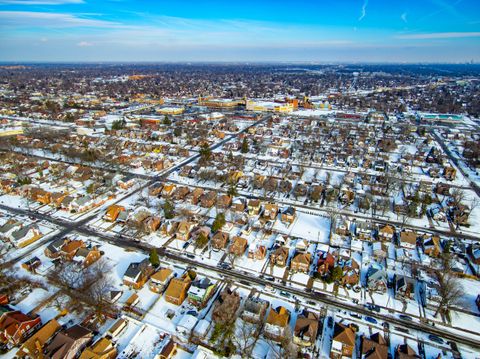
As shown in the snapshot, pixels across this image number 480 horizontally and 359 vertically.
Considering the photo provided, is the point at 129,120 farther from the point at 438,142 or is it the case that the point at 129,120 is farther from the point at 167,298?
the point at 438,142

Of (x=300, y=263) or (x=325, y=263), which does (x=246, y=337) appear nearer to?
(x=300, y=263)

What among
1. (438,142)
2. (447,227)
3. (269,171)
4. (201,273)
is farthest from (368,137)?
(201,273)

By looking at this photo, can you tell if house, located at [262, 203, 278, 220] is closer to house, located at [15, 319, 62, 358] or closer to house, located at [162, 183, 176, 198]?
house, located at [162, 183, 176, 198]

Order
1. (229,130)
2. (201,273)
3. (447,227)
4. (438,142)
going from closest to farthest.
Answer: (201,273) < (447,227) < (438,142) < (229,130)

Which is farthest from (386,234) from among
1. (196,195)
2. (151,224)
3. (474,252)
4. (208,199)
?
(151,224)

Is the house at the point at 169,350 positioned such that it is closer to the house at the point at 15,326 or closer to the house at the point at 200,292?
the house at the point at 200,292

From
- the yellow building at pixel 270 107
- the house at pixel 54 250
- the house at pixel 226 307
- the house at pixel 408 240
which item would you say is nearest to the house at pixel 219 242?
the house at pixel 226 307
